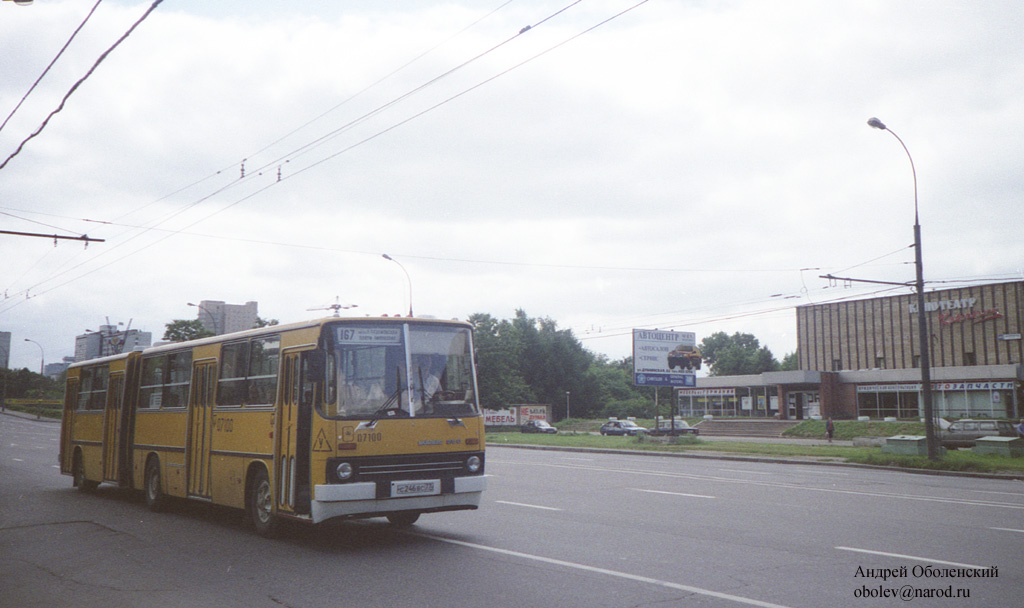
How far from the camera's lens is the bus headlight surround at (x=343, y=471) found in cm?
911

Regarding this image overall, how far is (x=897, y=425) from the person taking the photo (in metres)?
52.5

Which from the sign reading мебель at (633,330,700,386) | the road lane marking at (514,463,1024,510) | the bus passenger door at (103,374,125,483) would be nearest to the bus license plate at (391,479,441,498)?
the bus passenger door at (103,374,125,483)

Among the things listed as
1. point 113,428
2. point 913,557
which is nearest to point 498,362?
point 113,428

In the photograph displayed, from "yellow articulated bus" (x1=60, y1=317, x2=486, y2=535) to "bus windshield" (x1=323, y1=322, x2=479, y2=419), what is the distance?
1cm

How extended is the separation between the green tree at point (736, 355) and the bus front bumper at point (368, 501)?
12235cm

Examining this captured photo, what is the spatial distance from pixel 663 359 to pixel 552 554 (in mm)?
34000

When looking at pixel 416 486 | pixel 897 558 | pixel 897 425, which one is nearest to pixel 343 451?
pixel 416 486

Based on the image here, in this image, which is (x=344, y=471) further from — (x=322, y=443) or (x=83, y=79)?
(x=83, y=79)

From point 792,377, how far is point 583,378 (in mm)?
36187

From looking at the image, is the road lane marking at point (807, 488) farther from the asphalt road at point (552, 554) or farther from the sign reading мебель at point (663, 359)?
the sign reading мебель at point (663, 359)

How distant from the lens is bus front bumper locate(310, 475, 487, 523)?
9047 mm

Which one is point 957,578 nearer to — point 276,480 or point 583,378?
point 276,480

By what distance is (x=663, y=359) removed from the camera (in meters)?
42.0

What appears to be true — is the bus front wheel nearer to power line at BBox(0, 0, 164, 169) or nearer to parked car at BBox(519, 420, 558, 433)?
power line at BBox(0, 0, 164, 169)
